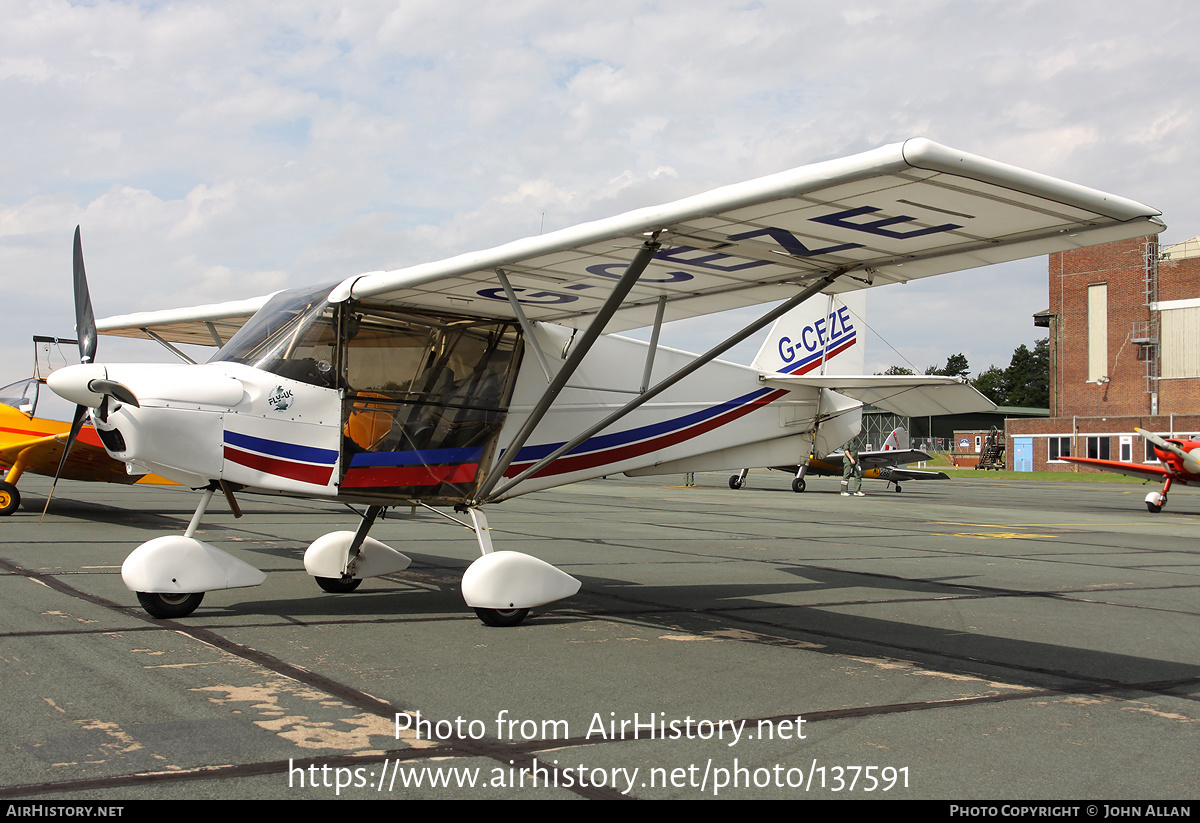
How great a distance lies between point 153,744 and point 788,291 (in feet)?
17.6

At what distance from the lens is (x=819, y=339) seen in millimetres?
11562

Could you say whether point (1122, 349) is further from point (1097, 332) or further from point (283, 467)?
point (283, 467)

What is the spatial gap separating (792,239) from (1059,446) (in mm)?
61028

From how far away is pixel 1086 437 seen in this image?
57.8 meters

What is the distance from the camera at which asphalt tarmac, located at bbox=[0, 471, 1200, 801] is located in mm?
3539

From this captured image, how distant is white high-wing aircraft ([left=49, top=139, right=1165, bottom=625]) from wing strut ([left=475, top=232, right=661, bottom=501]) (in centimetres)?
2

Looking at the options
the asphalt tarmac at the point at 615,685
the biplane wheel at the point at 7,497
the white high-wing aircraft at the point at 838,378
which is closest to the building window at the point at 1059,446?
the asphalt tarmac at the point at 615,685

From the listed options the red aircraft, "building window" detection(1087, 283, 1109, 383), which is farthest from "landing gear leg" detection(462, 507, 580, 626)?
"building window" detection(1087, 283, 1109, 383)

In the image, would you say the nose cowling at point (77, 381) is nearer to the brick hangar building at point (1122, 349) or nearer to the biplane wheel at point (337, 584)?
the biplane wheel at point (337, 584)

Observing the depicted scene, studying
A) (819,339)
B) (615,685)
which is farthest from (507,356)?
(819,339)

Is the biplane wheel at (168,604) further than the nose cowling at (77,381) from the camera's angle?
Yes

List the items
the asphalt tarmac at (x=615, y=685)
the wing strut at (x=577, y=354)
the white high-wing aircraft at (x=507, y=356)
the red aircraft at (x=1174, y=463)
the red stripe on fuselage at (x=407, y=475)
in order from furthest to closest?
the red aircraft at (x=1174, y=463) → the red stripe on fuselage at (x=407, y=475) → the wing strut at (x=577, y=354) → the white high-wing aircraft at (x=507, y=356) → the asphalt tarmac at (x=615, y=685)

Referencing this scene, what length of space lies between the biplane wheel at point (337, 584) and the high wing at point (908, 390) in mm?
4614

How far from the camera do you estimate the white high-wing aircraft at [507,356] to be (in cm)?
507
